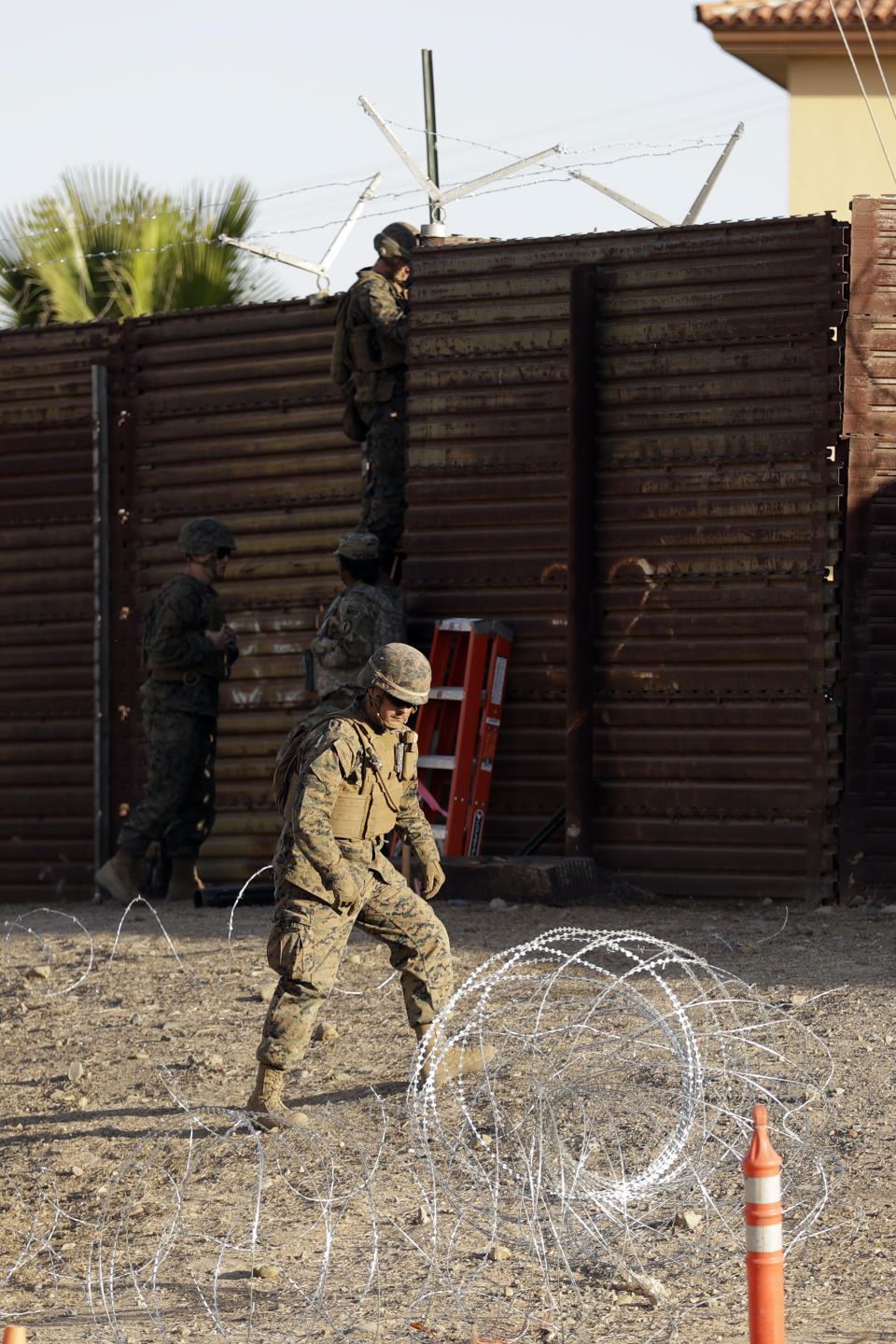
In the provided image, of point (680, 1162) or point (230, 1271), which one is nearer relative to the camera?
point (230, 1271)

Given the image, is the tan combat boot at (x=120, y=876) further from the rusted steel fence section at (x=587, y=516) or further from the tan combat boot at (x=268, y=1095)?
the tan combat boot at (x=268, y=1095)

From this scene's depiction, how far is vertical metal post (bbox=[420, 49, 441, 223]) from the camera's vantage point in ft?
38.1

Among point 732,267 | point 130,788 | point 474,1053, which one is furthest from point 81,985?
point 732,267

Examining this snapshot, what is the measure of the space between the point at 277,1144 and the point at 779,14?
53.7ft

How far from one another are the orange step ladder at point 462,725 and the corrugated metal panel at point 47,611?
3.02 m

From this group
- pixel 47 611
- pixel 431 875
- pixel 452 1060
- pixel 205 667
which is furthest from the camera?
pixel 47 611

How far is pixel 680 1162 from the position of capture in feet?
18.0

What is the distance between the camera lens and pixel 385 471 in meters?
10.4

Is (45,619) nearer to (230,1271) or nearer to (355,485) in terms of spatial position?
(355,485)

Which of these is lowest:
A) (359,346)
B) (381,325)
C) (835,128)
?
(359,346)

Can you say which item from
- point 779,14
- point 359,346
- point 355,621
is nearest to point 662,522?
point 355,621

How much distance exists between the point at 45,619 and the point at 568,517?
13.8 feet

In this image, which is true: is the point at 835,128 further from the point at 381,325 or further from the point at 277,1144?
the point at 277,1144

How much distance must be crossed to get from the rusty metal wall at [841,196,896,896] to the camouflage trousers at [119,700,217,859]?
12.8ft
